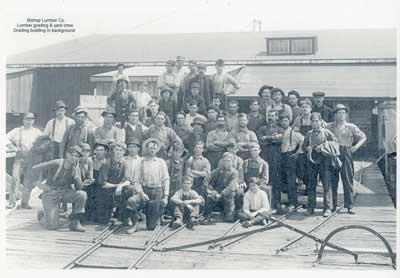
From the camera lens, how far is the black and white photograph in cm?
488

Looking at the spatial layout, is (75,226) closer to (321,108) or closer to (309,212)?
(309,212)

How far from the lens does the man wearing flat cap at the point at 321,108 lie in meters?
5.77

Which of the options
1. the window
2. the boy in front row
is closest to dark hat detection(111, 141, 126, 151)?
the boy in front row

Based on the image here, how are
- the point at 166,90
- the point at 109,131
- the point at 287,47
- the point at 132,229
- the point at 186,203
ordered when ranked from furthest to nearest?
1. the point at 287,47
2. the point at 166,90
3. the point at 109,131
4. the point at 186,203
5. the point at 132,229

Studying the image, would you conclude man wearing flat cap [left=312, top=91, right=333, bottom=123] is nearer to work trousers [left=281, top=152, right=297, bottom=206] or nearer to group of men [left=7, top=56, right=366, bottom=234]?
group of men [left=7, top=56, right=366, bottom=234]

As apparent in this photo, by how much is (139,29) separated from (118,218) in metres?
2.20

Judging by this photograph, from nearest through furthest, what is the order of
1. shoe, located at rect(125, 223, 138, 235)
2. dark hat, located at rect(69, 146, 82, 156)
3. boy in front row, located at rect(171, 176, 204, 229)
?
shoe, located at rect(125, 223, 138, 235) < boy in front row, located at rect(171, 176, 204, 229) < dark hat, located at rect(69, 146, 82, 156)

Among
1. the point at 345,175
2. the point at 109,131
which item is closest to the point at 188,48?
the point at 109,131

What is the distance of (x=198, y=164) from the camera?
5457 mm

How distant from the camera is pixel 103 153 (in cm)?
546

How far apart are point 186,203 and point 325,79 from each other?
2884 mm

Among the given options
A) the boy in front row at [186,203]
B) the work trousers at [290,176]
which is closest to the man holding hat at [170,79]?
the boy in front row at [186,203]

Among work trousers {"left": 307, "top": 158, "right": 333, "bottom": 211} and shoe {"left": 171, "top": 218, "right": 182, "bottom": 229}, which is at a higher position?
work trousers {"left": 307, "top": 158, "right": 333, "bottom": 211}

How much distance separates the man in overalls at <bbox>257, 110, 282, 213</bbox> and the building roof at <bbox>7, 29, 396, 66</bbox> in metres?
1.35
